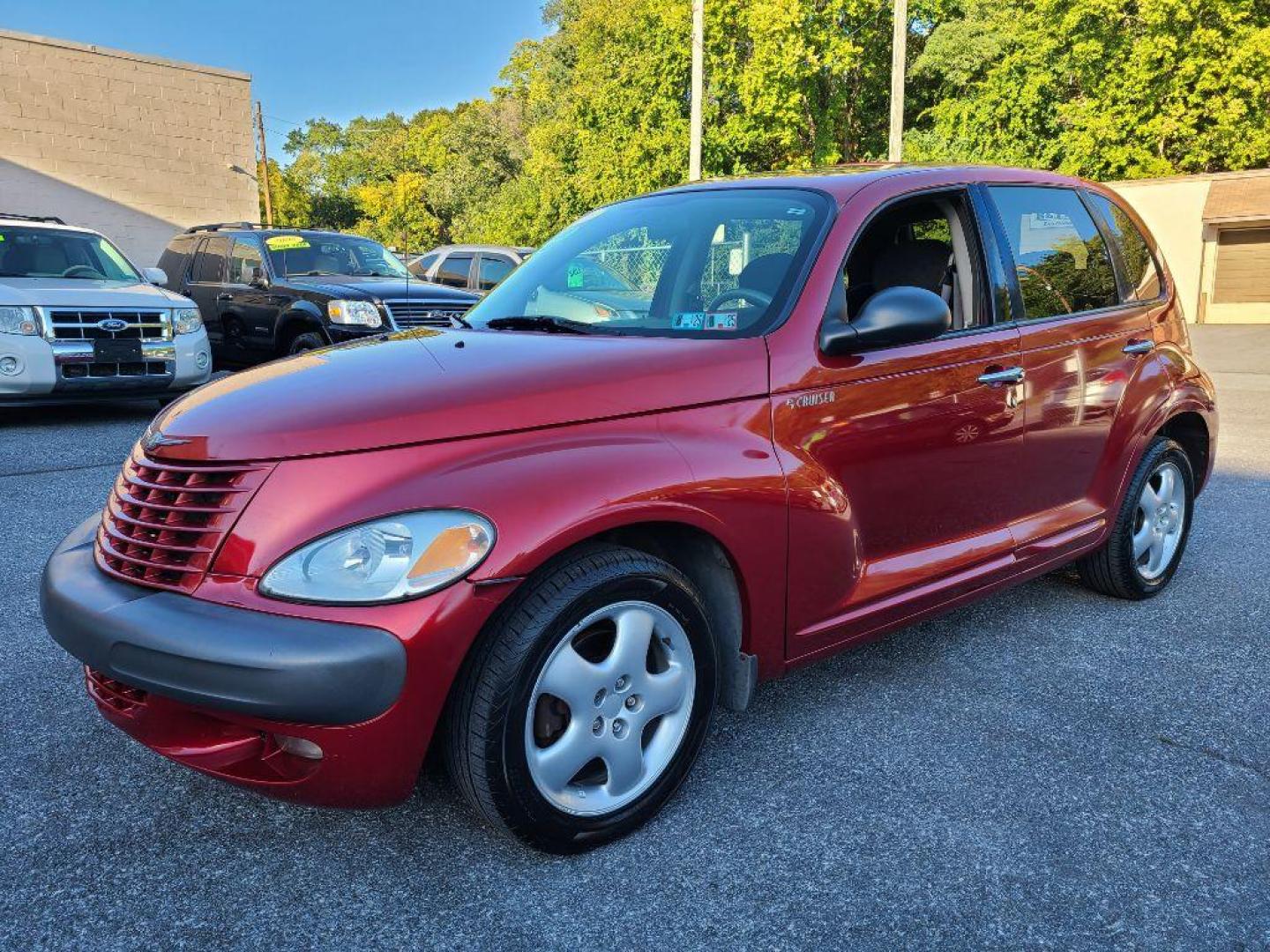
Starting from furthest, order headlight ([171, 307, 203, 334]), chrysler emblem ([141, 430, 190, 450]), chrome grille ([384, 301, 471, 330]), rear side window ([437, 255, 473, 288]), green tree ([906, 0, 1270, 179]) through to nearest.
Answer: green tree ([906, 0, 1270, 179]), rear side window ([437, 255, 473, 288]), chrome grille ([384, 301, 471, 330]), headlight ([171, 307, 203, 334]), chrysler emblem ([141, 430, 190, 450])

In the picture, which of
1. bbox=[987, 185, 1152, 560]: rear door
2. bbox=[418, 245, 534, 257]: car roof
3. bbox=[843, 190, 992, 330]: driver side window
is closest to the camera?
bbox=[843, 190, 992, 330]: driver side window

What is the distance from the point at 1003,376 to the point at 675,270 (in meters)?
1.16

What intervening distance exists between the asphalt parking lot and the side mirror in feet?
3.91

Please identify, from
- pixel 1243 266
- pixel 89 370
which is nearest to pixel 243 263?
pixel 89 370

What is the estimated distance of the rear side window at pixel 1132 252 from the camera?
A: 4.11m

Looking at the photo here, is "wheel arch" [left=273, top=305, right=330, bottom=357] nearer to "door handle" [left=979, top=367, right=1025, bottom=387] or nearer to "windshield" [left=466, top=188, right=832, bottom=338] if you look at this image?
"windshield" [left=466, top=188, right=832, bottom=338]

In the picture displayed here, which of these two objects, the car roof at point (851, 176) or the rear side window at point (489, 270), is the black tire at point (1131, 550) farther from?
the rear side window at point (489, 270)

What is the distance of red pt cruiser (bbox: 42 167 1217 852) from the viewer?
6.74 feet

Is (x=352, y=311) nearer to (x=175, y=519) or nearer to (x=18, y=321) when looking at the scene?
(x=18, y=321)

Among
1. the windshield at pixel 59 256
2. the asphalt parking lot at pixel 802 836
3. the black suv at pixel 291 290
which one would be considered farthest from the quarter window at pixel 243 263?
the asphalt parking lot at pixel 802 836

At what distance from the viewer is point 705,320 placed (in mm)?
2863

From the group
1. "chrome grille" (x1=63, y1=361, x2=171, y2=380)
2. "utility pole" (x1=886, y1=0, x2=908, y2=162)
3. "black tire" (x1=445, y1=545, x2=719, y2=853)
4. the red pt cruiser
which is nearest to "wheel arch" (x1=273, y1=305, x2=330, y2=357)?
→ "chrome grille" (x1=63, y1=361, x2=171, y2=380)

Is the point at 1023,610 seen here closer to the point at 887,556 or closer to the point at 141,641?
the point at 887,556

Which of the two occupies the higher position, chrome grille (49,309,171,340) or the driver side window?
the driver side window
